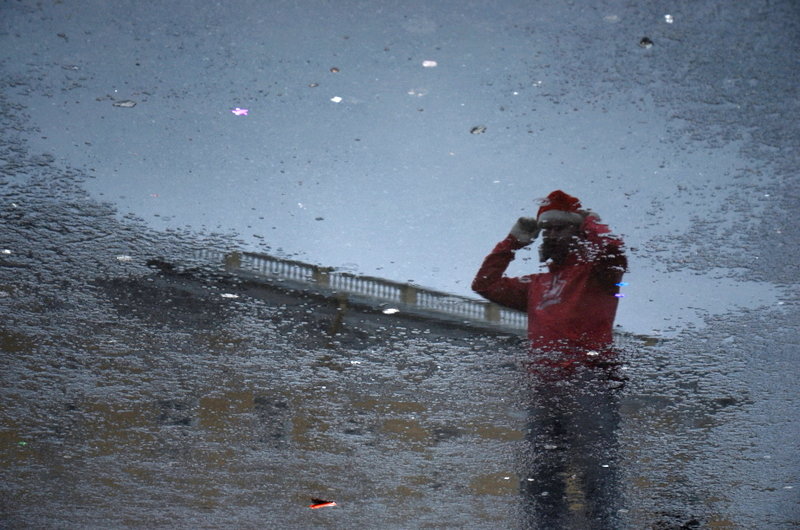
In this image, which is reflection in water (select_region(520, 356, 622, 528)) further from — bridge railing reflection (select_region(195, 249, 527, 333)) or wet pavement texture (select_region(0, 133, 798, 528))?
bridge railing reflection (select_region(195, 249, 527, 333))

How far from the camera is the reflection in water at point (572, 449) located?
352 cm

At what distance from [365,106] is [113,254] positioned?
1.20 m

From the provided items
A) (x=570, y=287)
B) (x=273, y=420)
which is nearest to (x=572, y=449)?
(x=273, y=420)

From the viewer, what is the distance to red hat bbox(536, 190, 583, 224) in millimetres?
2332

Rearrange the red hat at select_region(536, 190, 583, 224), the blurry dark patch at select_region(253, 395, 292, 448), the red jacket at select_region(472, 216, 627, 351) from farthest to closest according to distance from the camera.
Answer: the blurry dark patch at select_region(253, 395, 292, 448)
the red jacket at select_region(472, 216, 627, 351)
the red hat at select_region(536, 190, 583, 224)

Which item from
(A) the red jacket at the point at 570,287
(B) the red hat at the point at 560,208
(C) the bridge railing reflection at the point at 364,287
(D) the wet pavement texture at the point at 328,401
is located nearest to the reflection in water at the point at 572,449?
(D) the wet pavement texture at the point at 328,401

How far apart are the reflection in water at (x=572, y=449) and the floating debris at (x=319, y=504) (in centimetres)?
141

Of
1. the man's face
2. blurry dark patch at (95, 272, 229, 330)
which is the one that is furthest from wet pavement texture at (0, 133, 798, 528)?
the man's face

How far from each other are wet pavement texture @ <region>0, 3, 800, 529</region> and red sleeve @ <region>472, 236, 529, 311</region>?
36cm

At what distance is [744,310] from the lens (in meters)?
2.78

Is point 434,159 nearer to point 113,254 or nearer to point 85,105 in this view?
point 85,105

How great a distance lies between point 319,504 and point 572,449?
2075mm

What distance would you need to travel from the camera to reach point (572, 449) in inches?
171

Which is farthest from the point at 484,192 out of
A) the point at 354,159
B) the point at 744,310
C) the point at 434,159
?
the point at 744,310
